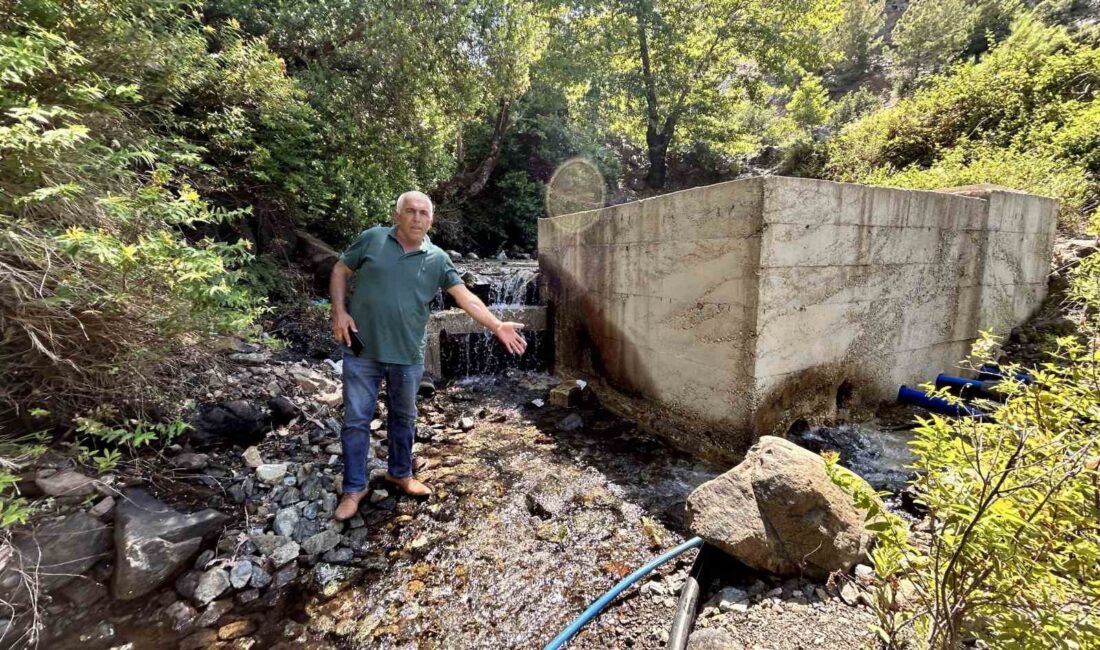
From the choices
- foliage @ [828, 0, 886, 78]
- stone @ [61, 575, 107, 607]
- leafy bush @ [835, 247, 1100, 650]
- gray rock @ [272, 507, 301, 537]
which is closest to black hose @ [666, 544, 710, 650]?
leafy bush @ [835, 247, 1100, 650]

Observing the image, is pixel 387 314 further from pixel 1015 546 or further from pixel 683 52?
pixel 683 52

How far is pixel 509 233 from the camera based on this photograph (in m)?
13.0

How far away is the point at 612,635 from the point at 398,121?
7.58m

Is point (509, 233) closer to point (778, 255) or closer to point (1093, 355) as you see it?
point (778, 255)

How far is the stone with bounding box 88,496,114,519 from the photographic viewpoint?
2.31 metres

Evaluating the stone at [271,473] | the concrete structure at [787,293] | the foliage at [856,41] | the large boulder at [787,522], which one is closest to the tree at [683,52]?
the concrete structure at [787,293]

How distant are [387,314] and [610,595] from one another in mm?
2036

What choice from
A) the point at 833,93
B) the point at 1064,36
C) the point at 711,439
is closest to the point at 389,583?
the point at 711,439

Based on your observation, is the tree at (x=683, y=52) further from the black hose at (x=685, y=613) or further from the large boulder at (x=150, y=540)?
the black hose at (x=685, y=613)

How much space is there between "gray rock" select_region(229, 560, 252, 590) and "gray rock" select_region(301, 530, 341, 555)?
0.92ft

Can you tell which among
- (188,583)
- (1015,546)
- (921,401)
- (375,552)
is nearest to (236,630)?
(188,583)

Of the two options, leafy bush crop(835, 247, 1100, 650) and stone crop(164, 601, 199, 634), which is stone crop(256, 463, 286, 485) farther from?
leafy bush crop(835, 247, 1100, 650)

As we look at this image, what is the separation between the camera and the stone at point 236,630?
1962 mm

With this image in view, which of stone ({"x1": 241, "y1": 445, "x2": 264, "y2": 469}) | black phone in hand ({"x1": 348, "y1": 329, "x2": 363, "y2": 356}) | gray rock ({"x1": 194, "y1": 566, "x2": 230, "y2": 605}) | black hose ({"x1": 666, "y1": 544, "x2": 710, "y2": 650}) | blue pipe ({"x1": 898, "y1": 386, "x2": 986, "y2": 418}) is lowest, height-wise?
gray rock ({"x1": 194, "y1": 566, "x2": 230, "y2": 605})
